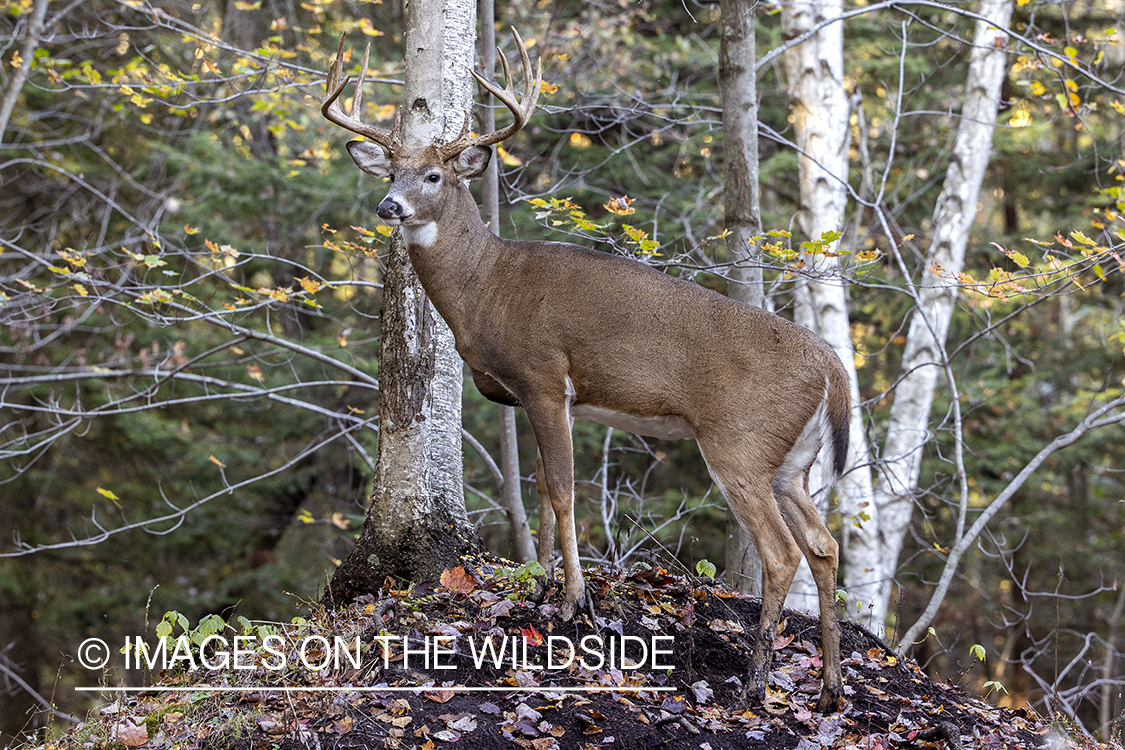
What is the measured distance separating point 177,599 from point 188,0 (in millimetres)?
9072

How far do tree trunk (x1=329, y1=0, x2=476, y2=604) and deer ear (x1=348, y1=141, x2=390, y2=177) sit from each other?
14.8 inches

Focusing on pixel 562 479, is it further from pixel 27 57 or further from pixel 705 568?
pixel 27 57

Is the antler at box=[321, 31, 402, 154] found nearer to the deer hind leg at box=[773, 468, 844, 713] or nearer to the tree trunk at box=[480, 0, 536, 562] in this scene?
the tree trunk at box=[480, 0, 536, 562]

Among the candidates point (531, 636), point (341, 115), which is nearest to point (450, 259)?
point (341, 115)

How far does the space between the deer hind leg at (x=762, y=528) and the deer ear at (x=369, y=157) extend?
246 cm

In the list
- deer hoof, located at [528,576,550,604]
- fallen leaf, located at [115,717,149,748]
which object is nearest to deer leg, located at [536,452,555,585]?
deer hoof, located at [528,576,550,604]

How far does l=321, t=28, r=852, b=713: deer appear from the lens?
15.3ft

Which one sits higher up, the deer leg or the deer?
the deer

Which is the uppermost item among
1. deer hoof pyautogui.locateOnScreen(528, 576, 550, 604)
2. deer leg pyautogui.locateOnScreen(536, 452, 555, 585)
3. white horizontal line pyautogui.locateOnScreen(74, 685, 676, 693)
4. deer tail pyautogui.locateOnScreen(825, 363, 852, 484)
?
deer tail pyautogui.locateOnScreen(825, 363, 852, 484)

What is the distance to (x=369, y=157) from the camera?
534 cm

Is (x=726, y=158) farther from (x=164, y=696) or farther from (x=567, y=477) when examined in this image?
(x=164, y=696)

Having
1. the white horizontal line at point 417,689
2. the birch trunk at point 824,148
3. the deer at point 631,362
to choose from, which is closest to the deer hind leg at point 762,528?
the deer at point 631,362

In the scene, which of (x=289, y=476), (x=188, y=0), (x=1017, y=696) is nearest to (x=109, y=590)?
(x=289, y=476)

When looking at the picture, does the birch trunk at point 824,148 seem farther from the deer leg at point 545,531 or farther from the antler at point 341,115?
the antler at point 341,115
